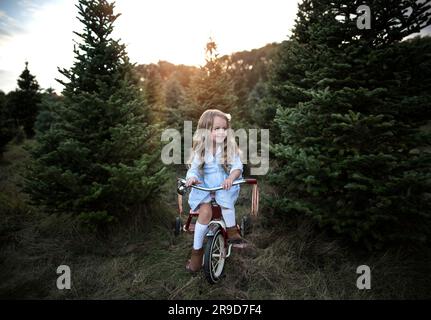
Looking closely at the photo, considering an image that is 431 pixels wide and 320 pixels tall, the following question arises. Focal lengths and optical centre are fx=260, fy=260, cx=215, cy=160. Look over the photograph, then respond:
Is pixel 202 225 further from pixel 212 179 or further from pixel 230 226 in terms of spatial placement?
pixel 212 179

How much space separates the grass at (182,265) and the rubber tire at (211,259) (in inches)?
5.3

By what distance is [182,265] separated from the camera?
13.6 ft

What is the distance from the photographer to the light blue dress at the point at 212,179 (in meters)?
3.67

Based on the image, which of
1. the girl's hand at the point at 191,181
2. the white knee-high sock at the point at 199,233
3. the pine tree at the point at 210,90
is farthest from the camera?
the pine tree at the point at 210,90

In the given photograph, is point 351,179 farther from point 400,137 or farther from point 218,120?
point 218,120

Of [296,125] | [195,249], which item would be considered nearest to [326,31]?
[296,125]

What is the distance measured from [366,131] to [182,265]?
3.48 metres

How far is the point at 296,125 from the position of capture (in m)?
4.38

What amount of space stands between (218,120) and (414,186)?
275 cm

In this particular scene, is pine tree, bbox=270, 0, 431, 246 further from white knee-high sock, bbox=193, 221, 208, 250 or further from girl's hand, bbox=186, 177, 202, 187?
girl's hand, bbox=186, 177, 202, 187

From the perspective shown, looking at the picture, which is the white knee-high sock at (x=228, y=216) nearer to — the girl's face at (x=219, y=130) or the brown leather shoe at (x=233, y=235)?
the brown leather shoe at (x=233, y=235)

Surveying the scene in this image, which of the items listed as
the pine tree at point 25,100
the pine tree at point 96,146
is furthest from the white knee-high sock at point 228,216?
the pine tree at point 25,100

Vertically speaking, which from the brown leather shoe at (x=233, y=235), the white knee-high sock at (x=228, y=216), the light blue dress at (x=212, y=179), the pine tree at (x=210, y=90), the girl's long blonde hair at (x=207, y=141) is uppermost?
the pine tree at (x=210, y=90)

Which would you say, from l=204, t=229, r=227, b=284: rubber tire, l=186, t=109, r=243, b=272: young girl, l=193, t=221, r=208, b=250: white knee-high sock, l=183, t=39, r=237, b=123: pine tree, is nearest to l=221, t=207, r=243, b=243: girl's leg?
l=186, t=109, r=243, b=272: young girl
